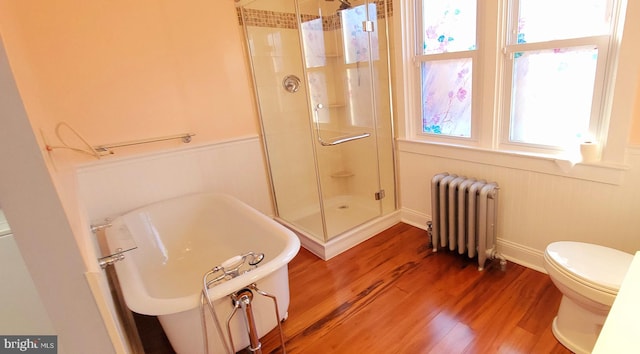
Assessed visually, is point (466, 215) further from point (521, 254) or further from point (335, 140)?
point (335, 140)

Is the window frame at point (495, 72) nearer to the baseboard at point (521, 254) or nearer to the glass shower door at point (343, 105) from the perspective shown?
the glass shower door at point (343, 105)

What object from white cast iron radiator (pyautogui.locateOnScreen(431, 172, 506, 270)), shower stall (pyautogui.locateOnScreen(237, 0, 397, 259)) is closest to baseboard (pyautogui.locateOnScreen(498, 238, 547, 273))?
white cast iron radiator (pyautogui.locateOnScreen(431, 172, 506, 270))

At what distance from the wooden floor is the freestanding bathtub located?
0.28 meters

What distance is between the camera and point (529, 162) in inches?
75.1

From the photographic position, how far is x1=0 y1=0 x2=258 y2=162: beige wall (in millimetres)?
1941

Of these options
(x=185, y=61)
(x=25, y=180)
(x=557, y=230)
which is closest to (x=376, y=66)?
(x=185, y=61)

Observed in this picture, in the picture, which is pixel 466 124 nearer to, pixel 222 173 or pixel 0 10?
pixel 222 173

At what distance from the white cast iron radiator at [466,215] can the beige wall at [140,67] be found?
1.74m

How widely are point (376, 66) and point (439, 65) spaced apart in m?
0.54

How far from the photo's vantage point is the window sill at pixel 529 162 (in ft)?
5.31

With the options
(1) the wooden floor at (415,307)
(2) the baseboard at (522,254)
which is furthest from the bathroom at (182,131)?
(1) the wooden floor at (415,307)

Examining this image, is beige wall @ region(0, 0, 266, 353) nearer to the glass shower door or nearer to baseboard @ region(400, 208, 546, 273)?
the glass shower door

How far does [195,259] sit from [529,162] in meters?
2.39

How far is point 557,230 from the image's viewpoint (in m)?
1.90
